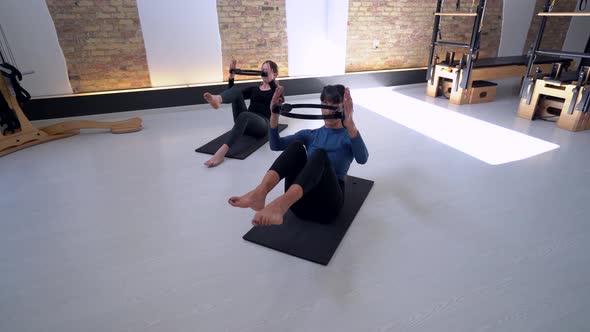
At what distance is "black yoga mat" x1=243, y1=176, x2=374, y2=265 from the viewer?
181cm

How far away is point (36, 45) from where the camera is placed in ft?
13.2

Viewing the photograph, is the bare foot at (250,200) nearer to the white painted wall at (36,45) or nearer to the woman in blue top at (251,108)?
the woman in blue top at (251,108)

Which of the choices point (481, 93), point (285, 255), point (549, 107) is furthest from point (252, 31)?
point (549, 107)

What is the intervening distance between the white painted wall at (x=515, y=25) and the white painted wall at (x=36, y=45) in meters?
7.48

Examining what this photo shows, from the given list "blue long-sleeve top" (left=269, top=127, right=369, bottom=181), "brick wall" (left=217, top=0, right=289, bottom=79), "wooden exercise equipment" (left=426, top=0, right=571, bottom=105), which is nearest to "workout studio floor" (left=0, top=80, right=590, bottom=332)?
"blue long-sleeve top" (left=269, top=127, right=369, bottom=181)

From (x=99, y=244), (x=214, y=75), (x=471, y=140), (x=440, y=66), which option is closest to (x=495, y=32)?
(x=440, y=66)

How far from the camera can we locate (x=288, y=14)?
498 cm

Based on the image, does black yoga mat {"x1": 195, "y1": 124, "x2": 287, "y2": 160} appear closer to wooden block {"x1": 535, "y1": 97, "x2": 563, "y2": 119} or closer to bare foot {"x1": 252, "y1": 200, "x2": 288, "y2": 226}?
bare foot {"x1": 252, "y1": 200, "x2": 288, "y2": 226}

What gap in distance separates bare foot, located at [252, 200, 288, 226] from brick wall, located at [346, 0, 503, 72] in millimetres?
4730

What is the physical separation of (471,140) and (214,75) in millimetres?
3615

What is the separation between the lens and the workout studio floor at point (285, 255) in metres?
1.47

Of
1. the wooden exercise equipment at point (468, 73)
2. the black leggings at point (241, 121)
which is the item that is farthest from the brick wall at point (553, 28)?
the black leggings at point (241, 121)

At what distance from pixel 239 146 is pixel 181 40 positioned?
7.41ft

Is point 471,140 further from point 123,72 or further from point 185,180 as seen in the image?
point 123,72
